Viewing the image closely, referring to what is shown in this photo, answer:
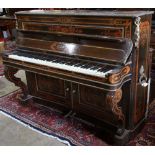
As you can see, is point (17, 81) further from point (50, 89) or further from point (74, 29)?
point (74, 29)

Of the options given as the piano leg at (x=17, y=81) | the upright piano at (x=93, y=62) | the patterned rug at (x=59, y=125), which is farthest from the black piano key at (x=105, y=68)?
the piano leg at (x=17, y=81)

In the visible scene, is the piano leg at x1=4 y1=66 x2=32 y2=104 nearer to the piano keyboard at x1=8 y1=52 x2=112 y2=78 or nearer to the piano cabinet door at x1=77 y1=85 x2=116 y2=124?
the piano keyboard at x1=8 y1=52 x2=112 y2=78

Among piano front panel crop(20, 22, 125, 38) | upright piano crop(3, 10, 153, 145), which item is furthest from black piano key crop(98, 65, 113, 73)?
piano front panel crop(20, 22, 125, 38)

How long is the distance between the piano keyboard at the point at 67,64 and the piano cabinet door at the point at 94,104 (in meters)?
0.32

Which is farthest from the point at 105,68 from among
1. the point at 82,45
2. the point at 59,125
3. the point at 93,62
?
the point at 59,125

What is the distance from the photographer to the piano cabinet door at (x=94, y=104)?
2391 mm

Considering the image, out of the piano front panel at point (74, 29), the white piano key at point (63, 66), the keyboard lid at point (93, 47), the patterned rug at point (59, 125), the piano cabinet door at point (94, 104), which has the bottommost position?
the patterned rug at point (59, 125)

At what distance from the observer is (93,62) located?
7.19ft

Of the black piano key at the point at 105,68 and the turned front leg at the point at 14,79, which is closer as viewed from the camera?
the black piano key at the point at 105,68

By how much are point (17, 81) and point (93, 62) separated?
136cm

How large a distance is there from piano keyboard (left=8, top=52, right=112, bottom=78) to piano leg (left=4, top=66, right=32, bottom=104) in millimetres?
267

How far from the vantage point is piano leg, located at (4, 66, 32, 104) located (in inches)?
116

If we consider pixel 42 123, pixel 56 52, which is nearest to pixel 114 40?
pixel 56 52

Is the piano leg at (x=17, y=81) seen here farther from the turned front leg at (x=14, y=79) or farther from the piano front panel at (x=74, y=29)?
the piano front panel at (x=74, y=29)
